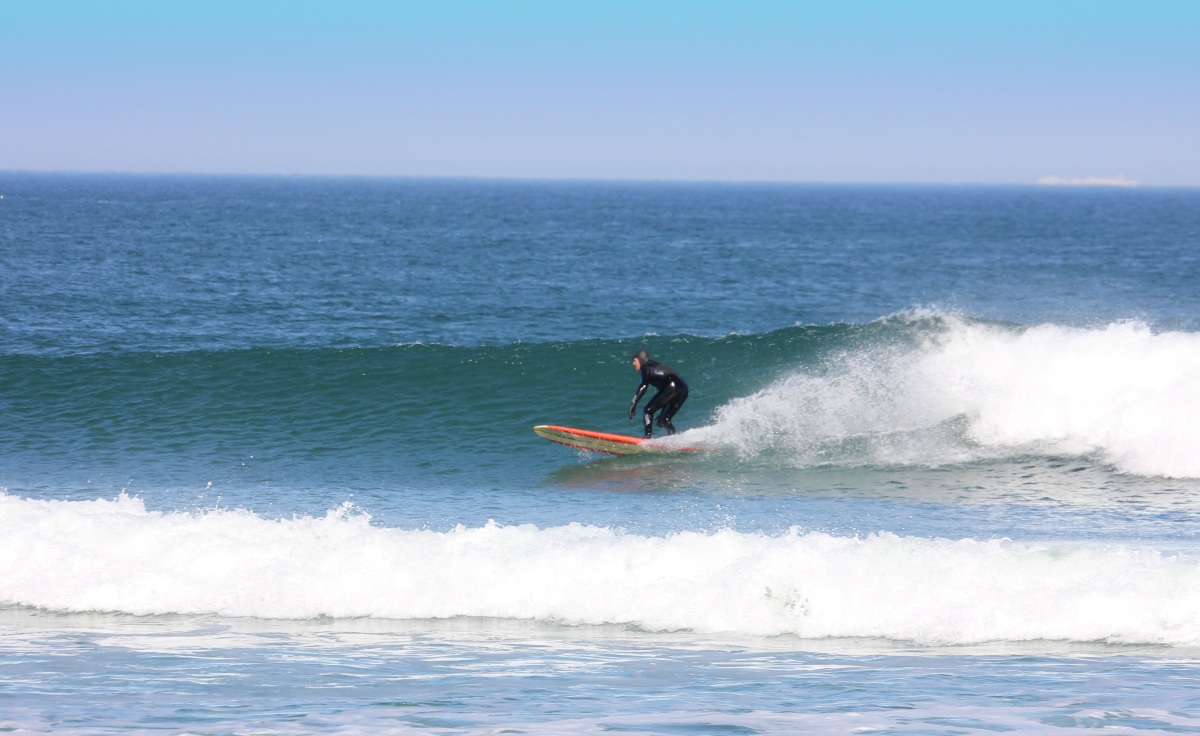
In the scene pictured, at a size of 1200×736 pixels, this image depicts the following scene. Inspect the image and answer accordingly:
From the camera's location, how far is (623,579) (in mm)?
9234

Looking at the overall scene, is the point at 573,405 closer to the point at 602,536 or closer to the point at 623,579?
the point at 602,536

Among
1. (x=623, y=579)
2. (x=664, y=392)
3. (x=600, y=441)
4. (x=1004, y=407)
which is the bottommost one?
(x=623, y=579)

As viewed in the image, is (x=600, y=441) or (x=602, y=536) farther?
(x=600, y=441)

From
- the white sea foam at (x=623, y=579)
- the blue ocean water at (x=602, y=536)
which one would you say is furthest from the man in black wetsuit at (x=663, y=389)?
the white sea foam at (x=623, y=579)

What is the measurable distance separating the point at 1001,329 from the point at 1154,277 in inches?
1530

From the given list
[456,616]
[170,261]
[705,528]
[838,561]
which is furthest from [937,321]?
[170,261]

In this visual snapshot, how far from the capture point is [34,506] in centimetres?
1114

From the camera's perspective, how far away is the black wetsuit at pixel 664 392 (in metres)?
15.3

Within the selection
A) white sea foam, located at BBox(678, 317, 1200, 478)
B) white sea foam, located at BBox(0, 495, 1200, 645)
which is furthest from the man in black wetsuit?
white sea foam, located at BBox(0, 495, 1200, 645)

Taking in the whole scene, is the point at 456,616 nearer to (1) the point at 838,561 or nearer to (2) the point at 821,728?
(1) the point at 838,561

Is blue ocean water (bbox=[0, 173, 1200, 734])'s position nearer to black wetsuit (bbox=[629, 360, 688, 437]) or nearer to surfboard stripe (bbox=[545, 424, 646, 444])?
surfboard stripe (bbox=[545, 424, 646, 444])

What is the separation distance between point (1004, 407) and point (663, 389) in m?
5.73

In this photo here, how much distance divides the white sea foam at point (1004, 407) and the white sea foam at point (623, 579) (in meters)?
5.47

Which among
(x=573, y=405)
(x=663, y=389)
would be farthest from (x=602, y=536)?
(x=573, y=405)
